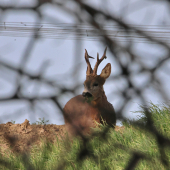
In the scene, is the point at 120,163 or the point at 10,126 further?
the point at 10,126

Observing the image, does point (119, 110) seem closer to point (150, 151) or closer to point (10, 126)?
point (150, 151)

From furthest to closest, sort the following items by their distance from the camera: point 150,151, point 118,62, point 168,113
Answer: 1. point 168,113
2. point 150,151
3. point 118,62

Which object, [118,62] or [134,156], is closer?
[118,62]

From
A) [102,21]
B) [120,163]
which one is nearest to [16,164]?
[120,163]

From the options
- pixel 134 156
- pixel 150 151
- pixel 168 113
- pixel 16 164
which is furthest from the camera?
pixel 168 113

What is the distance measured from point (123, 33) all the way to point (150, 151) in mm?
2182

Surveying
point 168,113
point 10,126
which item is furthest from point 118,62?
point 10,126

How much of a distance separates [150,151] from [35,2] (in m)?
2.27

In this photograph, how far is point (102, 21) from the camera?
2.10ft

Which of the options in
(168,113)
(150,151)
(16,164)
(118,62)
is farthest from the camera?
(168,113)

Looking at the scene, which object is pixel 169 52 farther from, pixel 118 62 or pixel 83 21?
pixel 83 21

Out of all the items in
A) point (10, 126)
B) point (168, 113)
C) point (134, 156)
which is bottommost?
point (134, 156)

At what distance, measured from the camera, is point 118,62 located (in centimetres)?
62

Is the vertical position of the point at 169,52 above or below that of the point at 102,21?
below
